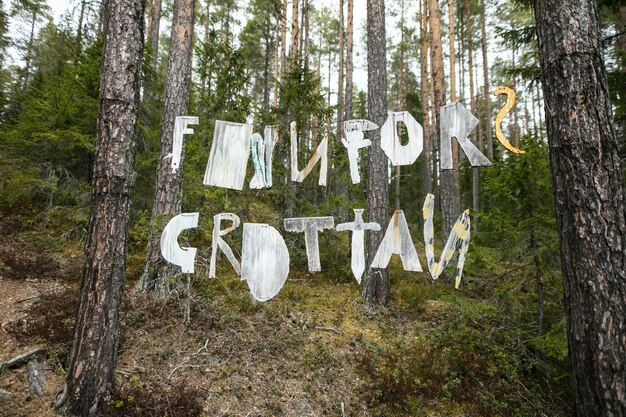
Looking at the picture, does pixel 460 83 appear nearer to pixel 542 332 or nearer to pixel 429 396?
pixel 542 332

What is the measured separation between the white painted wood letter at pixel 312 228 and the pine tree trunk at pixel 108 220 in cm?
189

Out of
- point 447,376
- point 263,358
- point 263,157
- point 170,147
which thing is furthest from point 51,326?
point 447,376

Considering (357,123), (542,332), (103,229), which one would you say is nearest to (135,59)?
(103,229)

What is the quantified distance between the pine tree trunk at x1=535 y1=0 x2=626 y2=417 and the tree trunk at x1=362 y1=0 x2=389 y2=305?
3669 mm

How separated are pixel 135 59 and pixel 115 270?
232 cm

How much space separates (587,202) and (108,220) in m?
4.37

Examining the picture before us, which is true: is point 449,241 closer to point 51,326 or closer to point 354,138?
point 354,138

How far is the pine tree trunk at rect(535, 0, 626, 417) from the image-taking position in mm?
2410

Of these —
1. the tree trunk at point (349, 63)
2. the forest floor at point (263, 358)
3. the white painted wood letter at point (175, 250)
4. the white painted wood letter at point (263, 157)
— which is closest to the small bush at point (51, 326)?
the forest floor at point (263, 358)

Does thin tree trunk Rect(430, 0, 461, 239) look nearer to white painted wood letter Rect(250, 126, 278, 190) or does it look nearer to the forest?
the forest

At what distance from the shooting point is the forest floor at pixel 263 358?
12.3 ft

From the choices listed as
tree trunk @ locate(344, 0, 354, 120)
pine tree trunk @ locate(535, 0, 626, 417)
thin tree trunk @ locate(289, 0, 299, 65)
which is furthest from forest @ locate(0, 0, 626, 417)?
tree trunk @ locate(344, 0, 354, 120)

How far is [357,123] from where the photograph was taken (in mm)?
3914

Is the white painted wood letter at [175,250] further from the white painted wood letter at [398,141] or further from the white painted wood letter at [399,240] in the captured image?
the white painted wood letter at [398,141]
